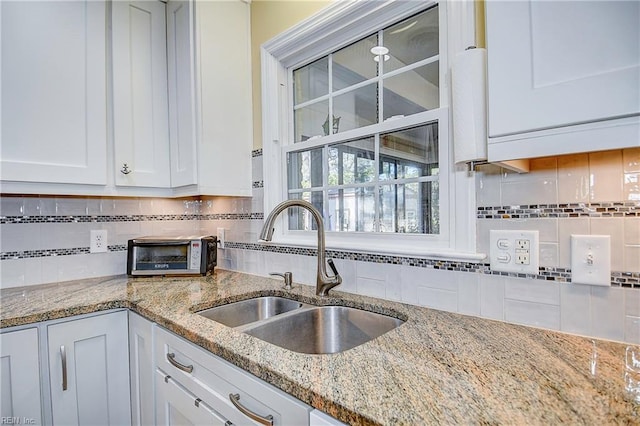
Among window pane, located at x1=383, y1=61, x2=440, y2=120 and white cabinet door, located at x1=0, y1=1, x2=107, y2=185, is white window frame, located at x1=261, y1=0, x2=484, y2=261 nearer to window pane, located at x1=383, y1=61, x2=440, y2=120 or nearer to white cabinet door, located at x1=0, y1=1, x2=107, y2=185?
window pane, located at x1=383, y1=61, x2=440, y2=120

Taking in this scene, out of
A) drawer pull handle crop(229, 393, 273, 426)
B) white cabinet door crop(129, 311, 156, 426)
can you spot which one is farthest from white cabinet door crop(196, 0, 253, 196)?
drawer pull handle crop(229, 393, 273, 426)

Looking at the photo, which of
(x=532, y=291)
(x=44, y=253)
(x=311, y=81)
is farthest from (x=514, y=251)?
(x=44, y=253)

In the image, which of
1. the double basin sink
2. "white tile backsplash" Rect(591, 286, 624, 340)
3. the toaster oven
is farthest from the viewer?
the toaster oven

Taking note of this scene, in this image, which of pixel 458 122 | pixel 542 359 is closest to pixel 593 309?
pixel 542 359

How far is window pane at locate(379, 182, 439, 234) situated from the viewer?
1.22 m

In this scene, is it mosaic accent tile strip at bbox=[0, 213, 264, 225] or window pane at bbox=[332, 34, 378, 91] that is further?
mosaic accent tile strip at bbox=[0, 213, 264, 225]

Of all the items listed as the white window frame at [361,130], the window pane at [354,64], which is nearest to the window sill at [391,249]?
the white window frame at [361,130]

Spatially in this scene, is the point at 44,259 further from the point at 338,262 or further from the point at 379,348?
the point at 379,348

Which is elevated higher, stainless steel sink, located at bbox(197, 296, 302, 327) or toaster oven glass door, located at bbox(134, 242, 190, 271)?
toaster oven glass door, located at bbox(134, 242, 190, 271)

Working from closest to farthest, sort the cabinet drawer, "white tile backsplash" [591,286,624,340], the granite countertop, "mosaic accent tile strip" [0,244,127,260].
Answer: the granite countertop < the cabinet drawer < "white tile backsplash" [591,286,624,340] < "mosaic accent tile strip" [0,244,127,260]

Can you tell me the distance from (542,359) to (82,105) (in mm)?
1935

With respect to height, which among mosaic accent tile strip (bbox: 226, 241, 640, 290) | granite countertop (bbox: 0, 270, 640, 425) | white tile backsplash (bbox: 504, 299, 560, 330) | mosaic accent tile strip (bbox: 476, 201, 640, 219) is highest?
mosaic accent tile strip (bbox: 476, 201, 640, 219)

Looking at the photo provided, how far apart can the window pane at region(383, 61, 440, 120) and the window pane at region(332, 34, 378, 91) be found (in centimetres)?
13

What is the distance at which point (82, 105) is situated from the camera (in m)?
1.51
